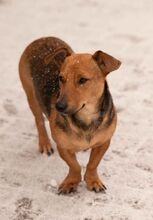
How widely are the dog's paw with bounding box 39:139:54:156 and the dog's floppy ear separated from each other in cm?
134

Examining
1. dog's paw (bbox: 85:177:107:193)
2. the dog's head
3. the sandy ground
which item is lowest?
the sandy ground

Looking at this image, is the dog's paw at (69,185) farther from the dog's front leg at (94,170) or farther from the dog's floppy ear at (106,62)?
the dog's floppy ear at (106,62)

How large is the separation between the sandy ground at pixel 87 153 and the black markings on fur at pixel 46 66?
0.66 meters

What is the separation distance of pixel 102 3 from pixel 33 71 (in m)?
4.65

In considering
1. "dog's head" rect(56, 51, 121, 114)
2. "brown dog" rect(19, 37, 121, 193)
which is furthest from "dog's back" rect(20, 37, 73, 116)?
"dog's head" rect(56, 51, 121, 114)

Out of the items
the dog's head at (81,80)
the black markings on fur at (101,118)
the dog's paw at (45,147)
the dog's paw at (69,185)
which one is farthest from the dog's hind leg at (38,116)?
the dog's head at (81,80)

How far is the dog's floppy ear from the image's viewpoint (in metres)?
3.63

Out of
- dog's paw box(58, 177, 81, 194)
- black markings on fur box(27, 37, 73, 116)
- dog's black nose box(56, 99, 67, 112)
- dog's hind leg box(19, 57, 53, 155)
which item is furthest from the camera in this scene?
dog's hind leg box(19, 57, 53, 155)

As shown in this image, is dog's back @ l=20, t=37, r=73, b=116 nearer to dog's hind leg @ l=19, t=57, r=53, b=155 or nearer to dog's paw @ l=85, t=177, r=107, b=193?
dog's hind leg @ l=19, t=57, r=53, b=155

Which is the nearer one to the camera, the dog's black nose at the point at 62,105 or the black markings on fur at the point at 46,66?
the dog's black nose at the point at 62,105

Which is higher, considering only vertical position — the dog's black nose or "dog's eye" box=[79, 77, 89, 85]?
"dog's eye" box=[79, 77, 89, 85]

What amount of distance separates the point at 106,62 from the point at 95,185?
111cm

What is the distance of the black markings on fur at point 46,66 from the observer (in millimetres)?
4026

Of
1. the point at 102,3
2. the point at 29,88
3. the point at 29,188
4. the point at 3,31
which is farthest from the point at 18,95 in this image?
the point at 102,3
